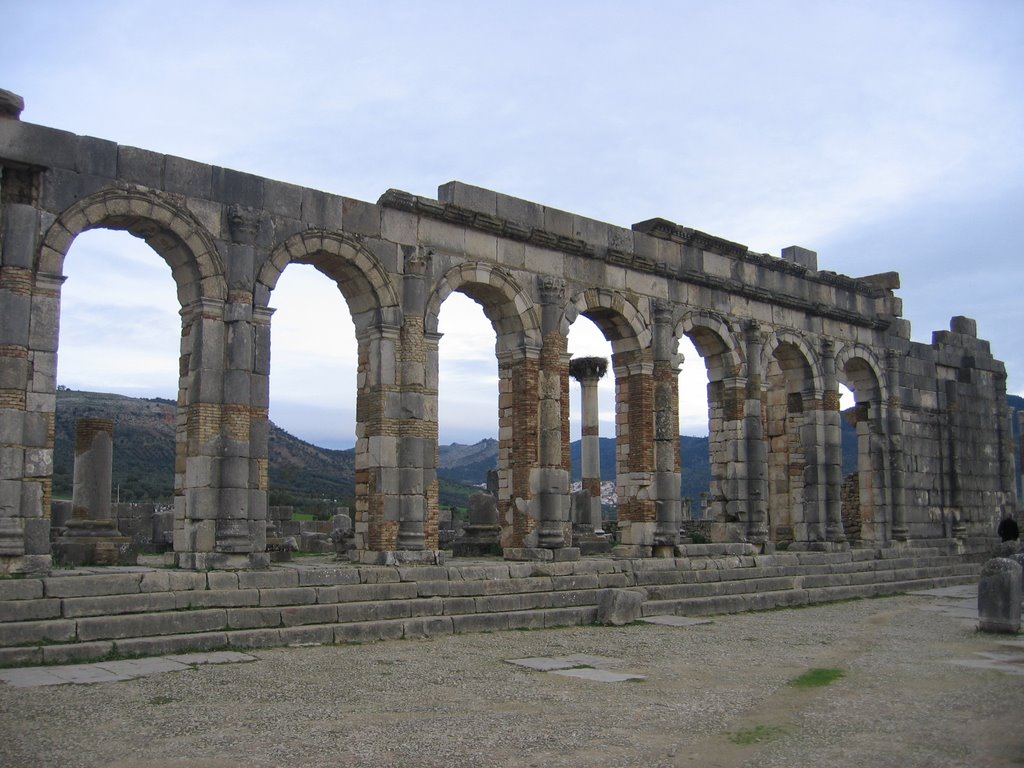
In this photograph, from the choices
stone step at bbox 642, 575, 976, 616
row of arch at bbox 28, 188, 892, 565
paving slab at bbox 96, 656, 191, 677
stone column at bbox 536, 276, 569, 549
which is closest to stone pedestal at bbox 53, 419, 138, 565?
row of arch at bbox 28, 188, 892, 565

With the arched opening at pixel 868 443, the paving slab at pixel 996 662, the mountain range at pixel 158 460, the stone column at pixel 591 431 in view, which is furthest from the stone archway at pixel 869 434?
the mountain range at pixel 158 460

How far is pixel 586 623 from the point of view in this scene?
47.1 feet

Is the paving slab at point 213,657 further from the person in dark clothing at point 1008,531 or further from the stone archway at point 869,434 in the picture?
the person in dark clothing at point 1008,531

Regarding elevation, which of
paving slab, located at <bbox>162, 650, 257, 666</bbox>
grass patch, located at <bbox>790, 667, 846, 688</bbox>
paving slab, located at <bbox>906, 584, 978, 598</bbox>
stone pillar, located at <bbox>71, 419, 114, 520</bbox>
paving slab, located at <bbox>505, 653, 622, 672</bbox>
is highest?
stone pillar, located at <bbox>71, 419, 114, 520</bbox>

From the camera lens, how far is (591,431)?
2830cm

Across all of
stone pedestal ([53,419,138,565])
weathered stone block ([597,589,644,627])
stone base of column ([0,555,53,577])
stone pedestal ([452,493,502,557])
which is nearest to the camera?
stone base of column ([0,555,53,577])

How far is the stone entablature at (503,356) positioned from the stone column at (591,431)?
19.4 ft

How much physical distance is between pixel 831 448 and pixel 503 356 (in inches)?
345

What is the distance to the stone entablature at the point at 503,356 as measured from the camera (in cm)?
1166

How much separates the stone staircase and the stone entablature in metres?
0.67

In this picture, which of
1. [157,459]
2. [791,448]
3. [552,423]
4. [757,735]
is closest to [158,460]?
[157,459]

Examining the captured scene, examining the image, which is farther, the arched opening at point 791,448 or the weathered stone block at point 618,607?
the arched opening at point 791,448

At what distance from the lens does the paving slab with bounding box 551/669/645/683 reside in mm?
9680

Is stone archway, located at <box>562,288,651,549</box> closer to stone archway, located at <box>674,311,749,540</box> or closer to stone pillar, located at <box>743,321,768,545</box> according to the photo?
stone archway, located at <box>674,311,749,540</box>
